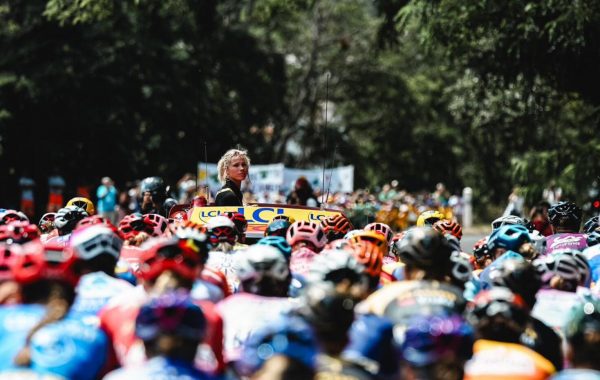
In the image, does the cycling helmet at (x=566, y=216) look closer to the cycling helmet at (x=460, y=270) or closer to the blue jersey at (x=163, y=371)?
the cycling helmet at (x=460, y=270)

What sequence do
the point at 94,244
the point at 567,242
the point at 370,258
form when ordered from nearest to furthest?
the point at 94,244 → the point at 370,258 → the point at 567,242

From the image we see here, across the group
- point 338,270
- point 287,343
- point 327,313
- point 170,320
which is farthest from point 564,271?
point 170,320

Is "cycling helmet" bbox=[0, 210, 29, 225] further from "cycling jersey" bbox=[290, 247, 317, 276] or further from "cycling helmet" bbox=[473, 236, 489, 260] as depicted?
"cycling helmet" bbox=[473, 236, 489, 260]

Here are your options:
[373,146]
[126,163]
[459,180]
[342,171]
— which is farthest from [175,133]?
[459,180]

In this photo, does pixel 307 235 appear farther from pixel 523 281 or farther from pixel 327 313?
pixel 327 313

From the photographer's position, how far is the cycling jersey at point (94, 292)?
6930 millimetres

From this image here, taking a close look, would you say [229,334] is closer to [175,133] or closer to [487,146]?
[175,133]

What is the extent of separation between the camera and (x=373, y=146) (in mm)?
62000

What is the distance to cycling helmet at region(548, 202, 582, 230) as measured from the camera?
1244 cm

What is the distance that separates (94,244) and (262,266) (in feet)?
4.82

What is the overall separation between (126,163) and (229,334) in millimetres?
31989

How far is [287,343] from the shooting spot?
475 centimetres

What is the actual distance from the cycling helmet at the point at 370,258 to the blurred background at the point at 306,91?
556 centimetres

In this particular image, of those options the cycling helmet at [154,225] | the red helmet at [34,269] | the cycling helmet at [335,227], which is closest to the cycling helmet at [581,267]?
the cycling helmet at [335,227]
